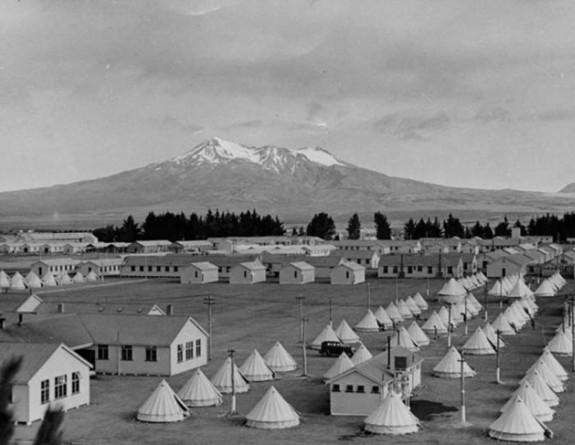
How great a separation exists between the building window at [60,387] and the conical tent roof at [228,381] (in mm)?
8049

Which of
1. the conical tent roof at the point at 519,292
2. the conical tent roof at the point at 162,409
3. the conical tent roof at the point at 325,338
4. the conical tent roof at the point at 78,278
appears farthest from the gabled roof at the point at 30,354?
the conical tent roof at the point at 78,278

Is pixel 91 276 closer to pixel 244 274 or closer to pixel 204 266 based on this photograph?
pixel 204 266

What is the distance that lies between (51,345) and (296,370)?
54.5 ft

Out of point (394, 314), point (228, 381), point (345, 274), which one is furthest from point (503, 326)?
point (345, 274)

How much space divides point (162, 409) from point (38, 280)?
3115 inches

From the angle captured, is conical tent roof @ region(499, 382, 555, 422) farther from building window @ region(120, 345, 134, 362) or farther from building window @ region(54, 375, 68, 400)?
building window @ region(120, 345, 134, 362)

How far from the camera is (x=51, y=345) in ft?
126

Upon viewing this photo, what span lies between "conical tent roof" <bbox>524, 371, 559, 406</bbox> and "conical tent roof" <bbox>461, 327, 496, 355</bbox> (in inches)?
601

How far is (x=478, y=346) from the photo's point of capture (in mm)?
56594

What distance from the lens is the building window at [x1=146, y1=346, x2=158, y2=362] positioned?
47.9 metres

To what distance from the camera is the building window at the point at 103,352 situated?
48375 millimetres

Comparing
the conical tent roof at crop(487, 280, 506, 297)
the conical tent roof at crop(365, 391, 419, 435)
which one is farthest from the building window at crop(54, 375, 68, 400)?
the conical tent roof at crop(487, 280, 506, 297)

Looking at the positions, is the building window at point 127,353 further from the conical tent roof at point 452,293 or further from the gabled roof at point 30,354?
the conical tent roof at point 452,293

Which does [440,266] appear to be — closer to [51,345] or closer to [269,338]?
[269,338]
